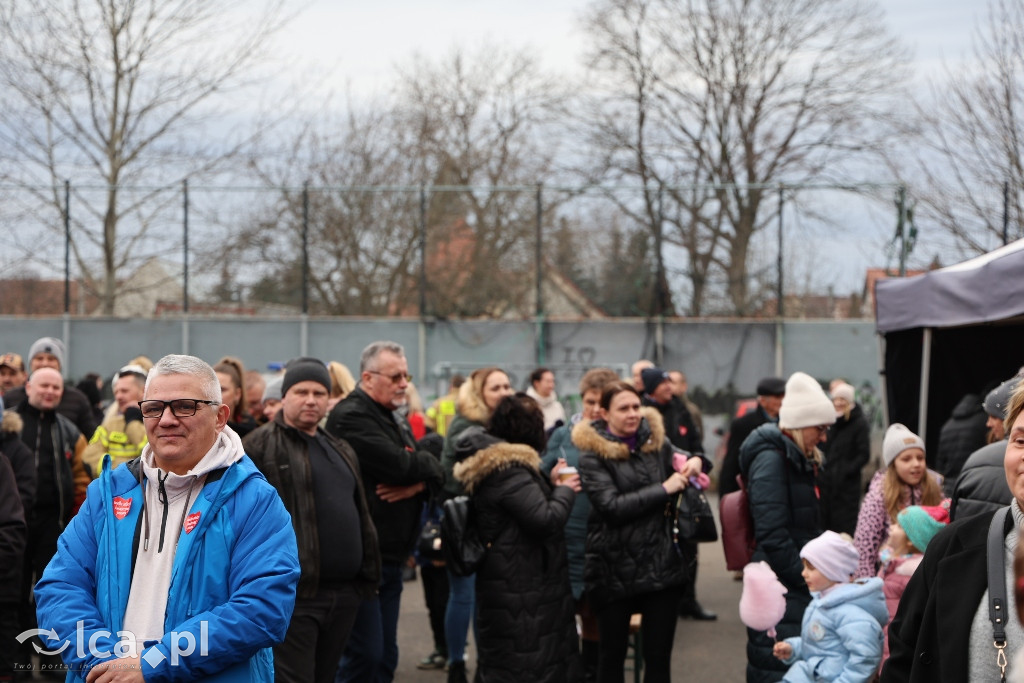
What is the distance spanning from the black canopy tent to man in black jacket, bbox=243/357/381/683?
458 centimetres

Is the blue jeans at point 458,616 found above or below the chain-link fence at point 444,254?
below

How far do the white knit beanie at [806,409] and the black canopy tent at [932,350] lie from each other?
7.63 feet

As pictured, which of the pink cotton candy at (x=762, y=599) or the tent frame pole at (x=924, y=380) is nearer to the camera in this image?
the pink cotton candy at (x=762, y=599)

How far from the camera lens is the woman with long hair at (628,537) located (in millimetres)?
5402

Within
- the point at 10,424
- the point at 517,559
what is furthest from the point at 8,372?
the point at 517,559

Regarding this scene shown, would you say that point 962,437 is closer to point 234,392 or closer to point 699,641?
point 699,641

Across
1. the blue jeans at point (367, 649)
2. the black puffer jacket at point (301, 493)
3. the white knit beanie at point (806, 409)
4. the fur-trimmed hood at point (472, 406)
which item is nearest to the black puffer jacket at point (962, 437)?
the white knit beanie at point (806, 409)

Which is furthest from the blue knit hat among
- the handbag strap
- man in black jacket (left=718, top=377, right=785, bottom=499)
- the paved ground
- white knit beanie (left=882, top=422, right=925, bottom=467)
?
man in black jacket (left=718, top=377, right=785, bottom=499)

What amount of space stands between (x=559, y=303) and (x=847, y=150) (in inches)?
543

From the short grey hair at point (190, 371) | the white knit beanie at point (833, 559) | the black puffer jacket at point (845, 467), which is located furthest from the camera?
the black puffer jacket at point (845, 467)

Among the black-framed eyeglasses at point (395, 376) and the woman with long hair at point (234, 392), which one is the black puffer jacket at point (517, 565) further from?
the woman with long hair at point (234, 392)

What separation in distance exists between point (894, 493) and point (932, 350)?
3.74 m

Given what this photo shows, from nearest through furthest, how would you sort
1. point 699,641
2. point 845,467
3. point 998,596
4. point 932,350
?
point 998,596, point 699,641, point 845,467, point 932,350

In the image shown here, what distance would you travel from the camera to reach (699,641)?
793cm
